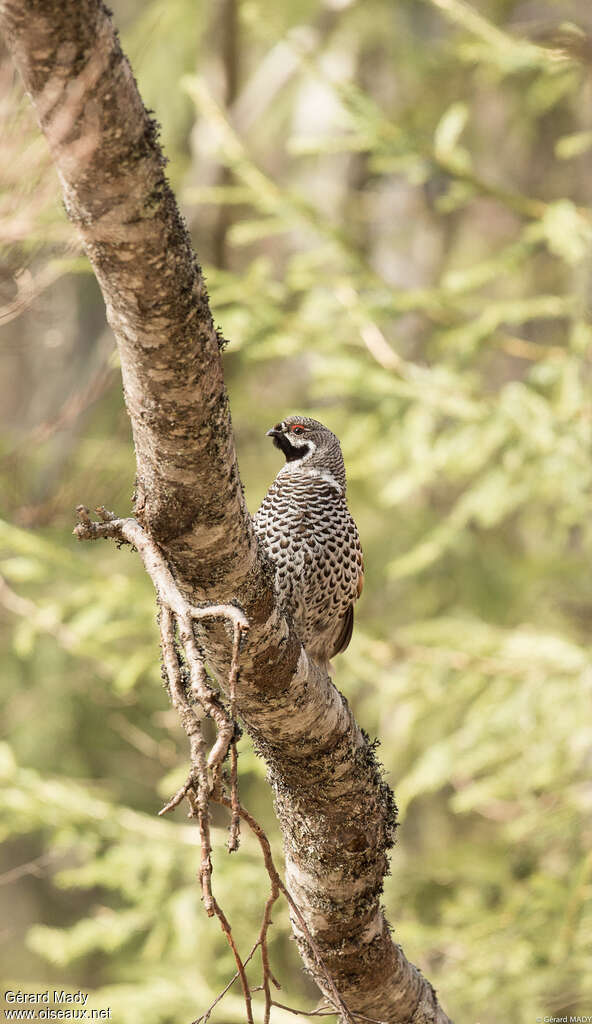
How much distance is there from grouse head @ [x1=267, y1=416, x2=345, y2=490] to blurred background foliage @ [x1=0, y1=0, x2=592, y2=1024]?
59cm

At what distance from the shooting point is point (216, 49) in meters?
8.58

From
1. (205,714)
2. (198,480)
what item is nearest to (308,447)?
(198,480)

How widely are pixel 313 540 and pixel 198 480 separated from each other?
131cm

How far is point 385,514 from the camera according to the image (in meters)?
8.34

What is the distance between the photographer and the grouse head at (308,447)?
3.27 m

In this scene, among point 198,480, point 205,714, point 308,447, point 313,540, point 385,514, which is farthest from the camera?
point 385,514

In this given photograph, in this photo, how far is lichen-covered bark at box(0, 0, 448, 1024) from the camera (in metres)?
1.36

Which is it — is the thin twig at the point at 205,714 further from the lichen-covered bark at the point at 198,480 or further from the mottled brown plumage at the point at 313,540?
the mottled brown plumage at the point at 313,540

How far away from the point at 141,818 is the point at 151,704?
107 inches

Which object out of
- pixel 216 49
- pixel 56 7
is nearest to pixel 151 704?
pixel 216 49

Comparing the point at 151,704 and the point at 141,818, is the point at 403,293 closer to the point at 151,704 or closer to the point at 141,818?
the point at 141,818

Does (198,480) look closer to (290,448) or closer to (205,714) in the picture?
(205,714)

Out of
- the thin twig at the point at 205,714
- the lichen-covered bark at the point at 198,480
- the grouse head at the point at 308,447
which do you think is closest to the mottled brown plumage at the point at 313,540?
the grouse head at the point at 308,447

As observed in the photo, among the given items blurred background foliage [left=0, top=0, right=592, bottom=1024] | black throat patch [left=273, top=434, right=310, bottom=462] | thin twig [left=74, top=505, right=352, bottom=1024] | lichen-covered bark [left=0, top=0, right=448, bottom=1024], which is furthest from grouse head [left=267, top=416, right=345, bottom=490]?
thin twig [left=74, top=505, right=352, bottom=1024]
